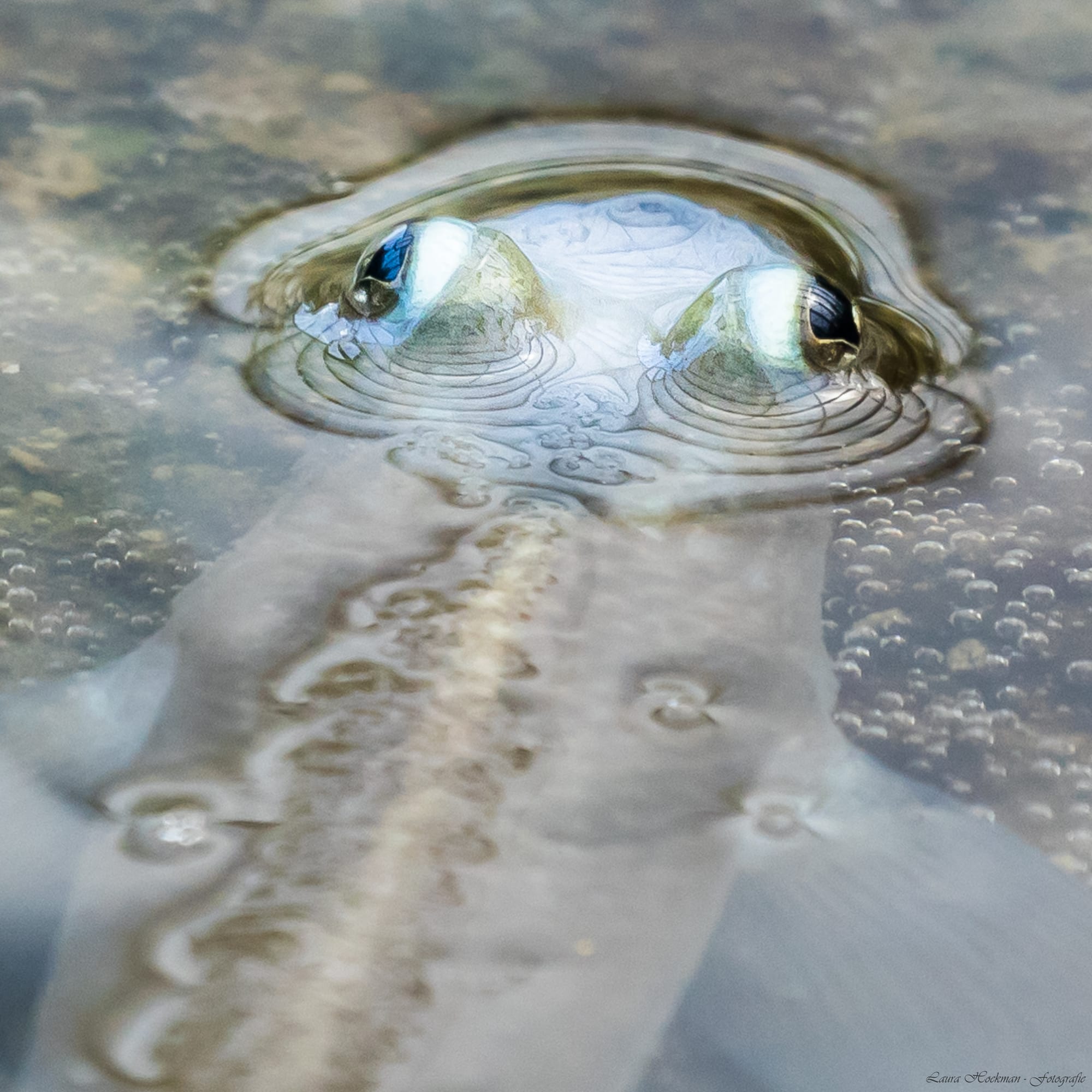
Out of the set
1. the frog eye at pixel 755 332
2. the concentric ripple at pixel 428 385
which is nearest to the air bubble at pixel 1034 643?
the frog eye at pixel 755 332

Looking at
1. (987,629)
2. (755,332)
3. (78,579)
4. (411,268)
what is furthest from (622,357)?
(78,579)

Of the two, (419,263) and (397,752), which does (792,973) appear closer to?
(397,752)

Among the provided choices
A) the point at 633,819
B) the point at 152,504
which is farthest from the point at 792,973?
the point at 152,504

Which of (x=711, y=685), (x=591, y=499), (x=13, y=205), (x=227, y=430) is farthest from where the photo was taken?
(x=13, y=205)

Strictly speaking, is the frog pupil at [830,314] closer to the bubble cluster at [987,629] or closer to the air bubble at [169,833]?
the bubble cluster at [987,629]

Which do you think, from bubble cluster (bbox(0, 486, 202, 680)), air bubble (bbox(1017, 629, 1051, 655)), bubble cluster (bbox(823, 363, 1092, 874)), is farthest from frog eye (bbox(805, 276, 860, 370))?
bubble cluster (bbox(0, 486, 202, 680))

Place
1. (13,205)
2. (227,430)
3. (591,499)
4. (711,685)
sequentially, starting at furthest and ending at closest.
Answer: (13,205)
(227,430)
(591,499)
(711,685)

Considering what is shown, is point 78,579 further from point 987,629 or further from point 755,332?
point 987,629
